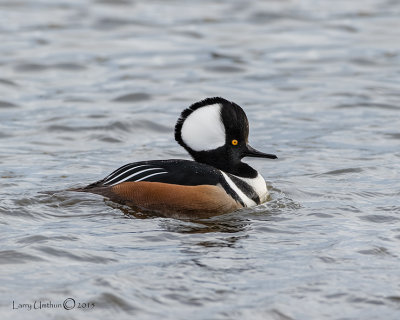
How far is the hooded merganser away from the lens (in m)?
7.51

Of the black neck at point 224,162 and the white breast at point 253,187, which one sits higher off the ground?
the black neck at point 224,162

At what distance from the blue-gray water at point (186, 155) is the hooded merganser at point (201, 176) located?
0.17 metres

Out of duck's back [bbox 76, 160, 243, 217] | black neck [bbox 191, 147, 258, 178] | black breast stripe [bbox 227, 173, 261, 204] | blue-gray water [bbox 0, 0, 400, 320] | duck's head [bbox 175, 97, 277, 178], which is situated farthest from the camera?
black neck [bbox 191, 147, 258, 178]

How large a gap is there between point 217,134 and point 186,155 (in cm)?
229

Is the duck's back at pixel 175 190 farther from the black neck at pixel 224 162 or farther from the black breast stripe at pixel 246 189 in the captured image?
the black neck at pixel 224 162

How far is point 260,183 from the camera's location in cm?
807

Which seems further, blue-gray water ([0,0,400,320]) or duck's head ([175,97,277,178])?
duck's head ([175,97,277,178])

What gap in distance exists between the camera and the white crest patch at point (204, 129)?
25.3ft

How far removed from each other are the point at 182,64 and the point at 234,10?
4043 mm

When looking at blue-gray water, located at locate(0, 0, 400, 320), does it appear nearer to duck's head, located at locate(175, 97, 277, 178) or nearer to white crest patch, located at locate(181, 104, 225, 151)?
duck's head, located at locate(175, 97, 277, 178)

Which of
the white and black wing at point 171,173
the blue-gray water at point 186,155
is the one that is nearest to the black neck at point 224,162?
the white and black wing at point 171,173

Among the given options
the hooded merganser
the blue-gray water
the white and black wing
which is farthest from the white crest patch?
the blue-gray water

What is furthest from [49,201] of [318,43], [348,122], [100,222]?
[318,43]

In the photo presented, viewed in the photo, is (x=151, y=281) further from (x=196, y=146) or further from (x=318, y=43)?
(x=318, y=43)
